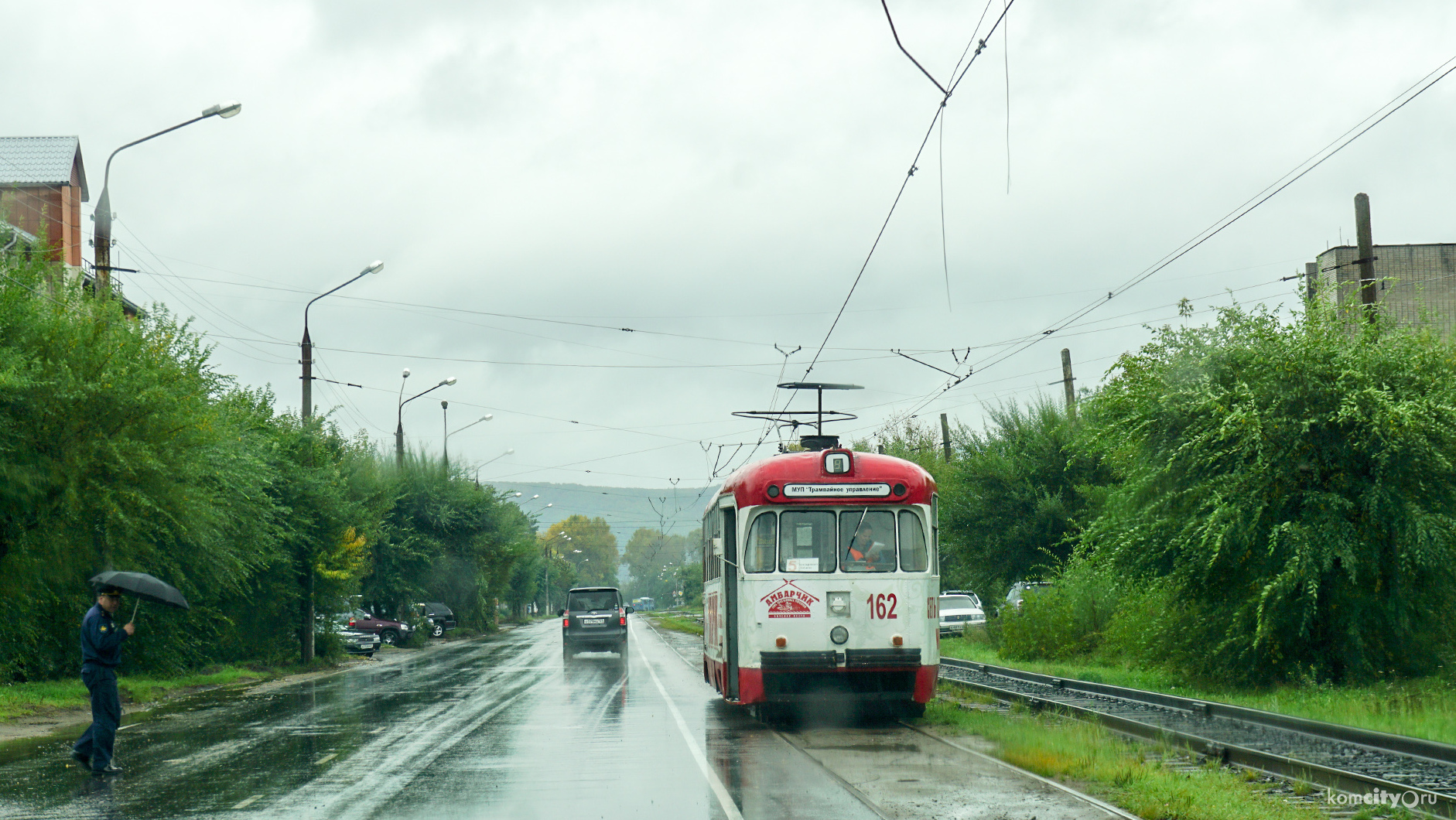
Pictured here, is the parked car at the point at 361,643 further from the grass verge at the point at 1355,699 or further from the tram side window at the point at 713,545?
the grass verge at the point at 1355,699

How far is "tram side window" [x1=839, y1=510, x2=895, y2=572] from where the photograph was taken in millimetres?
14977

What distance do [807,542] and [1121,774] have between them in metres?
5.32

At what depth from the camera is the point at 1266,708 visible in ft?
50.8

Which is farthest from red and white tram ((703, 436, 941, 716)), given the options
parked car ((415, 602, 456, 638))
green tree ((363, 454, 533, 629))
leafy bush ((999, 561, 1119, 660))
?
parked car ((415, 602, 456, 638))

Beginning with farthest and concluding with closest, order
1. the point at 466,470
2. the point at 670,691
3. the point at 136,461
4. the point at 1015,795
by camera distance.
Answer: the point at 466,470 → the point at 670,691 → the point at 136,461 → the point at 1015,795

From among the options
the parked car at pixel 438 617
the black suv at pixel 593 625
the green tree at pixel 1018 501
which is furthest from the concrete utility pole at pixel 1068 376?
the parked car at pixel 438 617

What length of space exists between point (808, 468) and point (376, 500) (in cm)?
2665

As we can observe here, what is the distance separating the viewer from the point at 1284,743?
1202 centimetres

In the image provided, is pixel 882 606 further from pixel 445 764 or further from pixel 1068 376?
pixel 1068 376

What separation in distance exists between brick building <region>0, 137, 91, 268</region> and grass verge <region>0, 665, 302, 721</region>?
85.9ft

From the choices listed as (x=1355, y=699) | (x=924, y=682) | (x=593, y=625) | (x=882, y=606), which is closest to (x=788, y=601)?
(x=882, y=606)

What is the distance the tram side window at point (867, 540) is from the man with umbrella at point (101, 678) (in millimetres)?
7611

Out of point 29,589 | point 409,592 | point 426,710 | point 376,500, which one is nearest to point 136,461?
point 29,589

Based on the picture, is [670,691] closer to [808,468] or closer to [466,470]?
[808,468]
